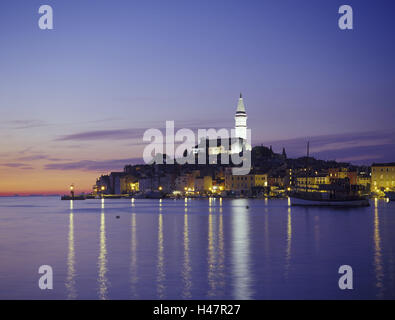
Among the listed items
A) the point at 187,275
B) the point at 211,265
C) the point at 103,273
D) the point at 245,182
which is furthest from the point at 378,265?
the point at 245,182

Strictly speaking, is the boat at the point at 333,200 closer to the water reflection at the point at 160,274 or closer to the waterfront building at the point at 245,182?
the water reflection at the point at 160,274

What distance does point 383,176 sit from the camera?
149 m

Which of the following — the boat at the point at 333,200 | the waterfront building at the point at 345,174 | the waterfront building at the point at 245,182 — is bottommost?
the boat at the point at 333,200

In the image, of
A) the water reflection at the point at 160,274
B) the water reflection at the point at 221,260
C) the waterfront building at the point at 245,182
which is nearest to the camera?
the water reflection at the point at 160,274

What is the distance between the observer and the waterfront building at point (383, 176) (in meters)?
148

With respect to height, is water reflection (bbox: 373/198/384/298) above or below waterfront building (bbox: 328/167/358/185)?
below

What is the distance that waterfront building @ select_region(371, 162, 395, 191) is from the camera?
147625 millimetres

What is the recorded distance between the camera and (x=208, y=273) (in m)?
24.0

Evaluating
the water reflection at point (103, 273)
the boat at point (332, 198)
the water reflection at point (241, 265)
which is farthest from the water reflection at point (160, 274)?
the boat at point (332, 198)

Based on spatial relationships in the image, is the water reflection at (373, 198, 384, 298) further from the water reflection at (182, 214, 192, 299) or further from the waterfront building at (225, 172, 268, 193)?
the waterfront building at (225, 172, 268, 193)

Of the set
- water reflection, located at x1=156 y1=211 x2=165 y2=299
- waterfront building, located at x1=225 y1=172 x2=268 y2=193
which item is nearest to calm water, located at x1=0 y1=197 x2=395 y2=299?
water reflection, located at x1=156 y1=211 x2=165 y2=299
